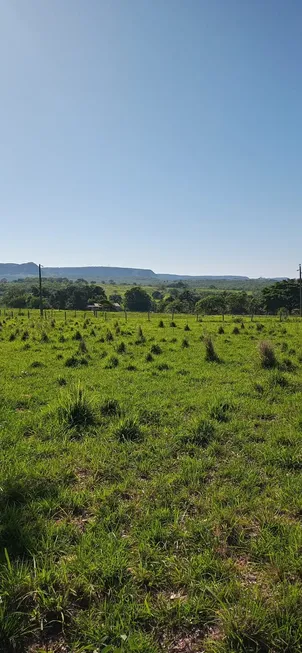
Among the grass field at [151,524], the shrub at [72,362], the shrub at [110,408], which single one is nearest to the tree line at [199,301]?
the shrub at [72,362]

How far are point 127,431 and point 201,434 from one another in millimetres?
1295

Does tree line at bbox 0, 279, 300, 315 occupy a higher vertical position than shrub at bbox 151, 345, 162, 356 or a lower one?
higher

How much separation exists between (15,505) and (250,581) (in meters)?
2.67

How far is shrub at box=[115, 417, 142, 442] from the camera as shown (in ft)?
21.0

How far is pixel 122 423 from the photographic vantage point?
657cm

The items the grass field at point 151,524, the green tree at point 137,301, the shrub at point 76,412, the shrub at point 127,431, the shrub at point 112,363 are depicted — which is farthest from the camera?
the green tree at point 137,301

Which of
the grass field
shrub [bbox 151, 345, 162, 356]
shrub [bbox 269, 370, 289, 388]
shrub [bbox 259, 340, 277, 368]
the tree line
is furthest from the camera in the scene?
the tree line

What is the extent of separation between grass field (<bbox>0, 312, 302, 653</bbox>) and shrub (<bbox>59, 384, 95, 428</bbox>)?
0.09 feet

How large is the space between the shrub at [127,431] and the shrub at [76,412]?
823 mm

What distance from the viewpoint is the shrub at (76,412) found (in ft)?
23.0

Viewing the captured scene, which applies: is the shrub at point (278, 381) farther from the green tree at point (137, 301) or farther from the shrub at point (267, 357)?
the green tree at point (137, 301)

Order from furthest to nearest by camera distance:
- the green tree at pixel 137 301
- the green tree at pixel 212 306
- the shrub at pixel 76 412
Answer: the green tree at pixel 137 301 < the green tree at pixel 212 306 < the shrub at pixel 76 412

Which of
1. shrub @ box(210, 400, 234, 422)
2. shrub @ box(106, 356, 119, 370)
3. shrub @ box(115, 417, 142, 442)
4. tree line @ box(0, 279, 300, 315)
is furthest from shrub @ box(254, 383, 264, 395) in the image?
tree line @ box(0, 279, 300, 315)

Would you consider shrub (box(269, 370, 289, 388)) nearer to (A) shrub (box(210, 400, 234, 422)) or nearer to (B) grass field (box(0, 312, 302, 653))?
(B) grass field (box(0, 312, 302, 653))
